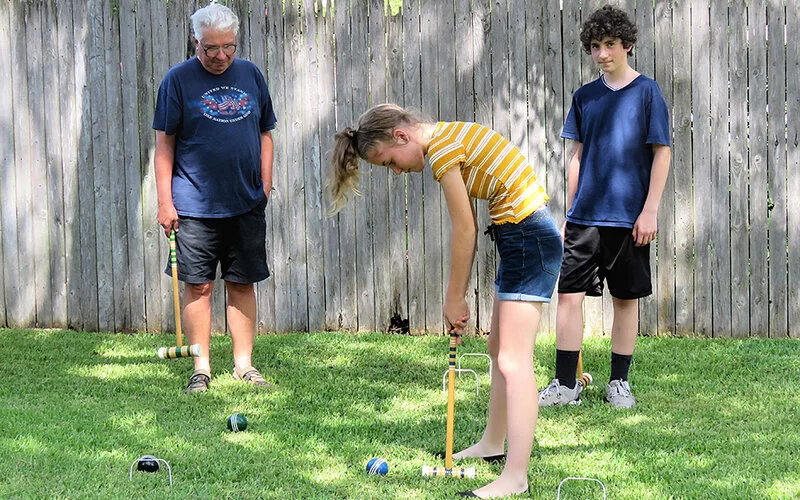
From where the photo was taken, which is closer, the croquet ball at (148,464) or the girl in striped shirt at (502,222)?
the girl in striped shirt at (502,222)

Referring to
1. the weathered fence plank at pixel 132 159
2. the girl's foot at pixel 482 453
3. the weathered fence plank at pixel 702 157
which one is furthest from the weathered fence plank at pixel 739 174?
the weathered fence plank at pixel 132 159

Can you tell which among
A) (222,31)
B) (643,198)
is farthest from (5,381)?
(643,198)

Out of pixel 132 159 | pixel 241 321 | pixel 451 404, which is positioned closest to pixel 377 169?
pixel 241 321

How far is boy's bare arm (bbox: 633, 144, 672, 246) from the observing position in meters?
4.97

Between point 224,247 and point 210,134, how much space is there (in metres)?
0.62

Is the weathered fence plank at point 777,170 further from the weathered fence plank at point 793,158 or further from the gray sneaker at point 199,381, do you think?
the gray sneaker at point 199,381

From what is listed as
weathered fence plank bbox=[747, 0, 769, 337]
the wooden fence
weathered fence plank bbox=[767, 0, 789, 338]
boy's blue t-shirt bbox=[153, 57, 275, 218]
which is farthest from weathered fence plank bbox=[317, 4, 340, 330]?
weathered fence plank bbox=[767, 0, 789, 338]

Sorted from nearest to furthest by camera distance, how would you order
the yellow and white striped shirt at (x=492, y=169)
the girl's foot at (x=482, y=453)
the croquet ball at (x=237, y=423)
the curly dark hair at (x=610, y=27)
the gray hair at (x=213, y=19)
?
1. the yellow and white striped shirt at (x=492, y=169)
2. the girl's foot at (x=482, y=453)
3. the croquet ball at (x=237, y=423)
4. the curly dark hair at (x=610, y=27)
5. the gray hair at (x=213, y=19)

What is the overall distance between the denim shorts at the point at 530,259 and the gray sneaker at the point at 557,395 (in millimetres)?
1368

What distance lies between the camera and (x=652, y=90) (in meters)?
5.05

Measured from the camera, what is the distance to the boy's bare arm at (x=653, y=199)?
4.97 metres

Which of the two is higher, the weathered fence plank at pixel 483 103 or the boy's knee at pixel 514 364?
the weathered fence plank at pixel 483 103

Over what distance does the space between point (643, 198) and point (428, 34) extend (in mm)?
2142

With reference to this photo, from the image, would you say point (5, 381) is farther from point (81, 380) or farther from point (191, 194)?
point (191, 194)
